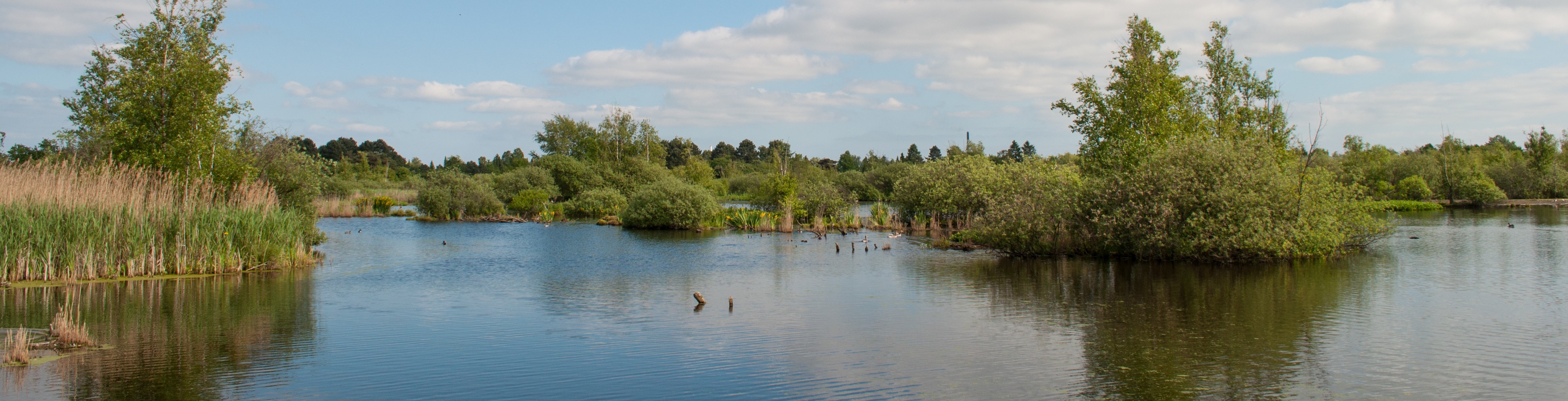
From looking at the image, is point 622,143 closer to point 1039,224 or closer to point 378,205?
point 378,205

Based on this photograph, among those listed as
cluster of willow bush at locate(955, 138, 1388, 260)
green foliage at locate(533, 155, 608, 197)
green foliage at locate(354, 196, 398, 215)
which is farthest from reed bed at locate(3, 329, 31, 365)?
green foliage at locate(533, 155, 608, 197)

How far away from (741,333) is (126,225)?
43.1 ft

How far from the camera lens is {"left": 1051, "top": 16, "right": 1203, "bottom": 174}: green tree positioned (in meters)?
24.9

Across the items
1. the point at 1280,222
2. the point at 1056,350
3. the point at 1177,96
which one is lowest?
the point at 1056,350

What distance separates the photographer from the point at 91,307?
13.7 metres

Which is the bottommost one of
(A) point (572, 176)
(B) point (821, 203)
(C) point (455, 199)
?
(B) point (821, 203)

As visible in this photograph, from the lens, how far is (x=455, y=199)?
168 ft

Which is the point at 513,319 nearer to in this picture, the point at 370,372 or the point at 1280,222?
the point at 370,372

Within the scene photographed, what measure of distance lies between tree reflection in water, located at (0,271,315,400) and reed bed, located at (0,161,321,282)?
0.63 metres

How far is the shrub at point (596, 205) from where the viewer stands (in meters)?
52.4

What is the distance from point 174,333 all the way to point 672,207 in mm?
29912

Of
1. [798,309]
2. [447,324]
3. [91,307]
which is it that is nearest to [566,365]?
[447,324]

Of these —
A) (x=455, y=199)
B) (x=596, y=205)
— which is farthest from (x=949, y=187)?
(x=455, y=199)

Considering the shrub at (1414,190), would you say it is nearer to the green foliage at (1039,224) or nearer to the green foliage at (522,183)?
the green foliage at (1039,224)
